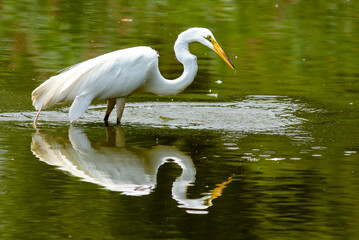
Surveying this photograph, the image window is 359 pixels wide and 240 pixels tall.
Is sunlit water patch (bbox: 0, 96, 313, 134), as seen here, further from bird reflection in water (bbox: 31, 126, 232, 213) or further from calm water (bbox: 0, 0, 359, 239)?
bird reflection in water (bbox: 31, 126, 232, 213)

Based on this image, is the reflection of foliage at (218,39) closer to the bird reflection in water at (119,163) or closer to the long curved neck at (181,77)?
the long curved neck at (181,77)

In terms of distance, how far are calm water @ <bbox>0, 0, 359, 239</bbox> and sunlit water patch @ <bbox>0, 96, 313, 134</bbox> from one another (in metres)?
0.02

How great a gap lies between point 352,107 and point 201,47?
542 cm

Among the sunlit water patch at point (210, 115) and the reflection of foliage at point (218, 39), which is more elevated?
the reflection of foliage at point (218, 39)

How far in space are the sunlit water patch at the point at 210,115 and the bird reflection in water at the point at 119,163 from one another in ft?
2.68

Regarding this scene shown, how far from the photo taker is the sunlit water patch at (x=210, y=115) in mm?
9797

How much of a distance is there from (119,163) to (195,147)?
106 cm

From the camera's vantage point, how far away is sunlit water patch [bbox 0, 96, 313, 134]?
980 centimetres

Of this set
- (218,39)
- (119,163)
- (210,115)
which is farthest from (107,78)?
(218,39)

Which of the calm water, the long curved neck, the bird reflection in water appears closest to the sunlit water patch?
the calm water

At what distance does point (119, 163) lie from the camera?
310 inches

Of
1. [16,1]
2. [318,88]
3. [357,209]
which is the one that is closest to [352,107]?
[318,88]

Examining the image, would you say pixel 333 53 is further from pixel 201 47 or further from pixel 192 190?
pixel 192 190

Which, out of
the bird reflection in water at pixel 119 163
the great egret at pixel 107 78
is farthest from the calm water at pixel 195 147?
the great egret at pixel 107 78
